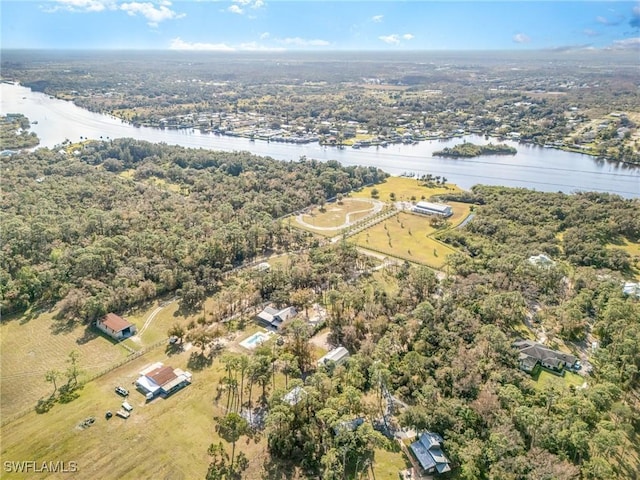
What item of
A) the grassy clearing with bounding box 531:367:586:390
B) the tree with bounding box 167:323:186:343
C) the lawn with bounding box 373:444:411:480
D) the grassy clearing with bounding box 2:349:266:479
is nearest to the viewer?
the lawn with bounding box 373:444:411:480

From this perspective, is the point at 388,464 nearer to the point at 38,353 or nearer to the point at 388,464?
the point at 388,464

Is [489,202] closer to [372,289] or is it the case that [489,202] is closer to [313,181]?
[313,181]

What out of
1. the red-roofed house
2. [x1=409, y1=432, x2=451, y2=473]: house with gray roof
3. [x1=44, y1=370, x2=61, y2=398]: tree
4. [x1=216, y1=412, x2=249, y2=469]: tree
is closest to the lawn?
[x1=409, y1=432, x2=451, y2=473]: house with gray roof

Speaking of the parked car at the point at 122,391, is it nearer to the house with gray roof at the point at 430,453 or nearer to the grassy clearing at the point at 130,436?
the grassy clearing at the point at 130,436

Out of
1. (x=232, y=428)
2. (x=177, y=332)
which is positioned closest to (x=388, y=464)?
(x=232, y=428)

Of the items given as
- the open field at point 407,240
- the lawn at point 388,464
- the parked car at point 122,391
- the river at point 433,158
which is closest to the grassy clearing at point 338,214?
the open field at point 407,240

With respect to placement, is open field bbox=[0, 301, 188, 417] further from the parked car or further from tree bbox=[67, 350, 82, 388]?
the parked car
